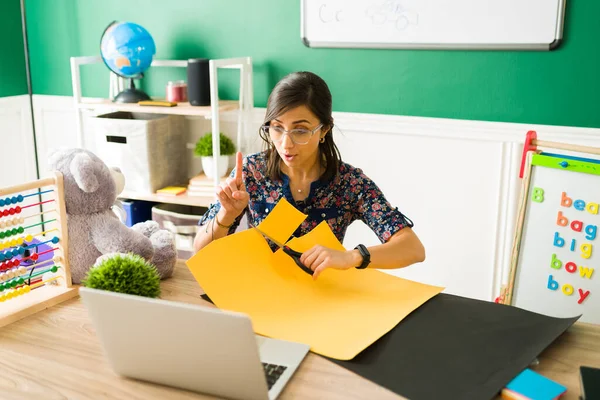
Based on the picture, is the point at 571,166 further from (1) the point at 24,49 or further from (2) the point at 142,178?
(1) the point at 24,49

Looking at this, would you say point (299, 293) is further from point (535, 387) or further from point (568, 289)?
point (568, 289)

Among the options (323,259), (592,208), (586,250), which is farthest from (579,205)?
(323,259)

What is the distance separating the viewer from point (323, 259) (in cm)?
126

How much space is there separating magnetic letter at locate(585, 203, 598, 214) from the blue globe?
2.00 m

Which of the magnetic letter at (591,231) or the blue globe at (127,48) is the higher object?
the blue globe at (127,48)

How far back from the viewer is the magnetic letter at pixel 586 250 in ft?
6.25

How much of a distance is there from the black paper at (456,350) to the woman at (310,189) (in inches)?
9.5

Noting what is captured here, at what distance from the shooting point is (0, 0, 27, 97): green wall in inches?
130

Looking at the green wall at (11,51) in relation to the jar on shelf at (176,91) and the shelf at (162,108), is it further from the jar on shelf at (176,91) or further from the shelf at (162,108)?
the jar on shelf at (176,91)

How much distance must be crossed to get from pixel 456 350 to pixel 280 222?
467 millimetres

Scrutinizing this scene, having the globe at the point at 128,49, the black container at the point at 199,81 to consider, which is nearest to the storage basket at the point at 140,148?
the globe at the point at 128,49

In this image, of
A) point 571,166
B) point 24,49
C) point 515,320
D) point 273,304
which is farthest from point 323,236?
point 24,49

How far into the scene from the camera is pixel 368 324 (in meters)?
1.10

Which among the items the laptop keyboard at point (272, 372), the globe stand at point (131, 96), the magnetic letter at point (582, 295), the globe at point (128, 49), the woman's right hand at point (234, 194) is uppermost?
the globe at point (128, 49)
